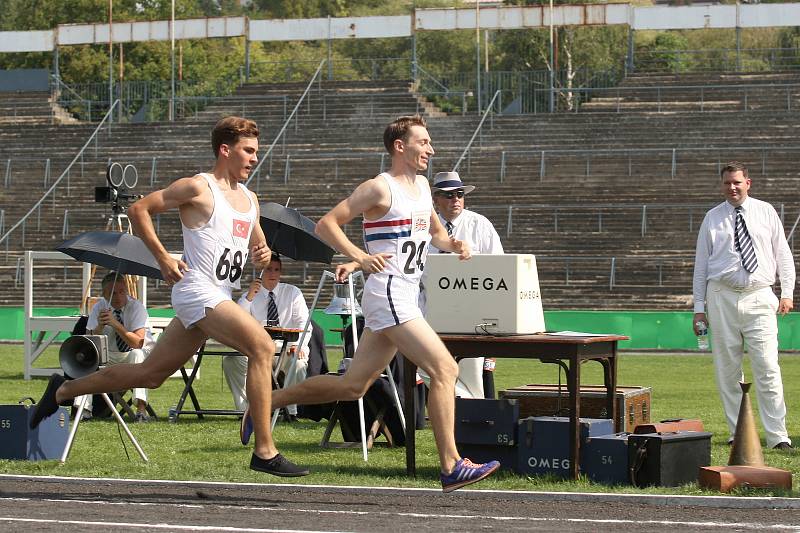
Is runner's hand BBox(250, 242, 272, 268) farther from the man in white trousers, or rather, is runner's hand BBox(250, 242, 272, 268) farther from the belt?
the belt

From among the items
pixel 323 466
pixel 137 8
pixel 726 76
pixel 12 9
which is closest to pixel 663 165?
pixel 726 76

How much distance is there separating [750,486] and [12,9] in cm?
9753

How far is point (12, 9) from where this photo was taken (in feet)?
332

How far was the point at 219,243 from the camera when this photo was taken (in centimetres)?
892

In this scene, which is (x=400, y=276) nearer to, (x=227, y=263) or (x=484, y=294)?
(x=227, y=263)

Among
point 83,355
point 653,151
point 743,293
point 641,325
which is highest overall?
point 653,151

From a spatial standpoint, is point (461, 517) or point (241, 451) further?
point (241, 451)

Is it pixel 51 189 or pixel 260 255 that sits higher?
pixel 260 255

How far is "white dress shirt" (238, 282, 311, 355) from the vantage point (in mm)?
15344

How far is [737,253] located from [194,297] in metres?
4.89

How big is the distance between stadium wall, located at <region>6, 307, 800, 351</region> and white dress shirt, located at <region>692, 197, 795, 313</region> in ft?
52.9

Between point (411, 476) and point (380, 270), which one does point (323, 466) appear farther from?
point (380, 270)

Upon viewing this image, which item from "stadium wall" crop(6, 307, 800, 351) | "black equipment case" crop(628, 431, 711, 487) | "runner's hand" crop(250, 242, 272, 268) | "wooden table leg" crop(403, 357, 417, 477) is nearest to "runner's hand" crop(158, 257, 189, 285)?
"runner's hand" crop(250, 242, 272, 268)

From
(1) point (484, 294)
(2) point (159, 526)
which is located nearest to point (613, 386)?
(1) point (484, 294)
